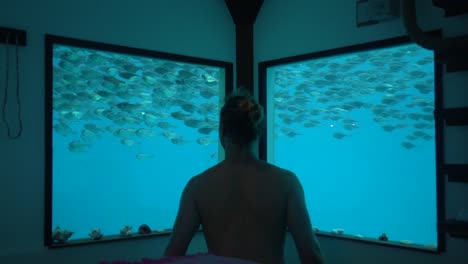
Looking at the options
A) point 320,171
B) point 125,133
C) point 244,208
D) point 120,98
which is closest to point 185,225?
point 244,208

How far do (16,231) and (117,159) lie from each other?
49.0 ft

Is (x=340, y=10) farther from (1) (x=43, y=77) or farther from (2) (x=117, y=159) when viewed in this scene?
(2) (x=117, y=159)

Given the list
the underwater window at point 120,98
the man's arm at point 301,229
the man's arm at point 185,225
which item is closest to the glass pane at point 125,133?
the underwater window at point 120,98

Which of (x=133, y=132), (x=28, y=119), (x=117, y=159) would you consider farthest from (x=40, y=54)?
(x=117, y=159)

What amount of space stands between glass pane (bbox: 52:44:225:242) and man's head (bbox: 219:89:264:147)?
198 cm

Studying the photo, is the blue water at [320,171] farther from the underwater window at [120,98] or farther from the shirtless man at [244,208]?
the shirtless man at [244,208]

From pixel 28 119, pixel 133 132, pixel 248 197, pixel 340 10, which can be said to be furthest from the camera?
pixel 133 132

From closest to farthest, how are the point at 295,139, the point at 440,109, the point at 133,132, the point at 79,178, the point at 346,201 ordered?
1. the point at 440,109
2. the point at 133,132
3. the point at 79,178
4. the point at 295,139
5. the point at 346,201

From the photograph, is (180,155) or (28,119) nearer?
(28,119)

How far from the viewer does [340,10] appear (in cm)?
329

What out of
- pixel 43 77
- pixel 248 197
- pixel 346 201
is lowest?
pixel 346 201

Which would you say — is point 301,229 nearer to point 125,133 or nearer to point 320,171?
point 125,133

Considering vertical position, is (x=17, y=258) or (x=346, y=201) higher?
(x=17, y=258)

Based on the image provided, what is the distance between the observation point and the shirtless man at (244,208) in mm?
1376
